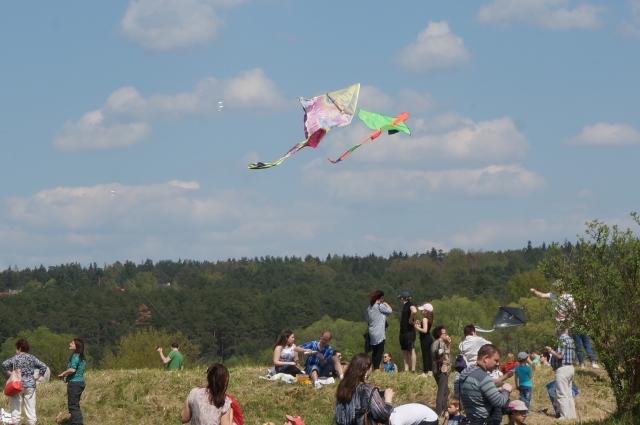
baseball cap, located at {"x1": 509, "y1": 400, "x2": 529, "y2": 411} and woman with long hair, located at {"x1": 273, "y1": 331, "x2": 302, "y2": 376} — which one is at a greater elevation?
woman with long hair, located at {"x1": 273, "y1": 331, "x2": 302, "y2": 376}

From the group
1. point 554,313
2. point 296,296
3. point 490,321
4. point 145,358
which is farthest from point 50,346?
point 554,313

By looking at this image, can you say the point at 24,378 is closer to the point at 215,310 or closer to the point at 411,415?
the point at 411,415

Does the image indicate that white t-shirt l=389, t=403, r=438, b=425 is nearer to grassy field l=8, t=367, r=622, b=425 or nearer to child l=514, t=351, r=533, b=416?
child l=514, t=351, r=533, b=416

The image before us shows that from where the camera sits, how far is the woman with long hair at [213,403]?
28.3 ft

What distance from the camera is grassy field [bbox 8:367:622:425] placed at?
15.4 meters

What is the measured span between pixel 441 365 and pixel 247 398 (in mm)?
3867

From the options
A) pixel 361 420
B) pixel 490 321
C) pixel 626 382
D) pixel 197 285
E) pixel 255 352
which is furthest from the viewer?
pixel 197 285

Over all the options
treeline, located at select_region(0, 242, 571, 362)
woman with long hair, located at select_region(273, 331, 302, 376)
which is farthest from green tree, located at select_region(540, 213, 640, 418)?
treeline, located at select_region(0, 242, 571, 362)

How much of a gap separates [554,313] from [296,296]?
132 m

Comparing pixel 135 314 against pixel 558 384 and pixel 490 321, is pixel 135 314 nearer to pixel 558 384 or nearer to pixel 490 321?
pixel 490 321

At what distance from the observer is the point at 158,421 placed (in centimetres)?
1541

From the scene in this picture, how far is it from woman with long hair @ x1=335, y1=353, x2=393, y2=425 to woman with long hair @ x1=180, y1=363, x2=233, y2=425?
1.11 meters

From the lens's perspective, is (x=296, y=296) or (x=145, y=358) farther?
(x=296, y=296)

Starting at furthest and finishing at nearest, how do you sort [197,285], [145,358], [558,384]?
[197,285] → [145,358] → [558,384]
